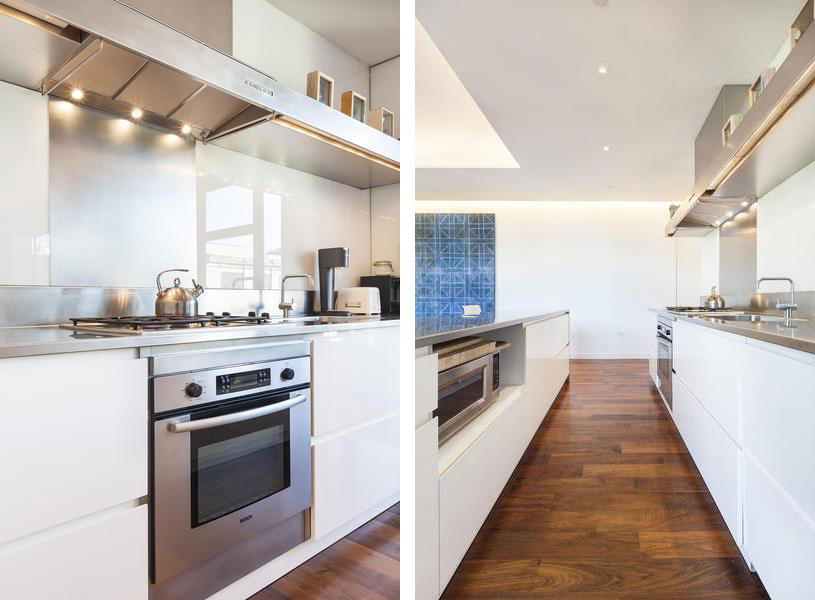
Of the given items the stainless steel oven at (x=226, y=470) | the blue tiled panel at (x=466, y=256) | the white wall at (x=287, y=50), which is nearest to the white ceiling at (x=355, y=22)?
the white wall at (x=287, y=50)

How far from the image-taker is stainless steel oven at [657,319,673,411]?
2.86 m

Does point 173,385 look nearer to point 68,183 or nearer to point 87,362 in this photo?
point 87,362

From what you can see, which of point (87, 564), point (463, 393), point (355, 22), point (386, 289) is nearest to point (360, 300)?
point (386, 289)

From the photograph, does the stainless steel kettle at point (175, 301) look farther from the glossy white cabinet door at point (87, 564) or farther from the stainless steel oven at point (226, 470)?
the glossy white cabinet door at point (87, 564)

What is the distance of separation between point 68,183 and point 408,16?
1.06m

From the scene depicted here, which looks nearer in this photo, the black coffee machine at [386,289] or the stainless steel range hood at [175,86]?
the stainless steel range hood at [175,86]

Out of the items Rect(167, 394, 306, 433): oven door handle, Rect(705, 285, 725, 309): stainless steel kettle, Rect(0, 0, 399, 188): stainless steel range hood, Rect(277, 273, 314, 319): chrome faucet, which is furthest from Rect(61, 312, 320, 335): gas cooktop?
Rect(705, 285, 725, 309): stainless steel kettle

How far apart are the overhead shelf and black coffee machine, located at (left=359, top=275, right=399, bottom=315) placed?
52.0 inches

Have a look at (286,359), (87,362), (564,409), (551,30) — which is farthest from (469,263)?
(87,362)

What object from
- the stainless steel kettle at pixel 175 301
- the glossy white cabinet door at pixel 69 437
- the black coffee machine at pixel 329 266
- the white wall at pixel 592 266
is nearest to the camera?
the glossy white cabinet door at pixel 69 437

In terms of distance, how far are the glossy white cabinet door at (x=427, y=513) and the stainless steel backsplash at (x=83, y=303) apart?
90 centimetres

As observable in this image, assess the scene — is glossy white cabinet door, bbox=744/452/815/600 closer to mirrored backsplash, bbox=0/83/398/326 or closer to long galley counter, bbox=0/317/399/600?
long galley counter, bbox=0/317/399/600

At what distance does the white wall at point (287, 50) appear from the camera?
1.53m

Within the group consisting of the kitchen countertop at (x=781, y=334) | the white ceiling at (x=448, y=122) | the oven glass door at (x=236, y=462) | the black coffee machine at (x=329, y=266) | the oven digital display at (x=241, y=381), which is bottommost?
the oven glass door at (x=236, y=462)
